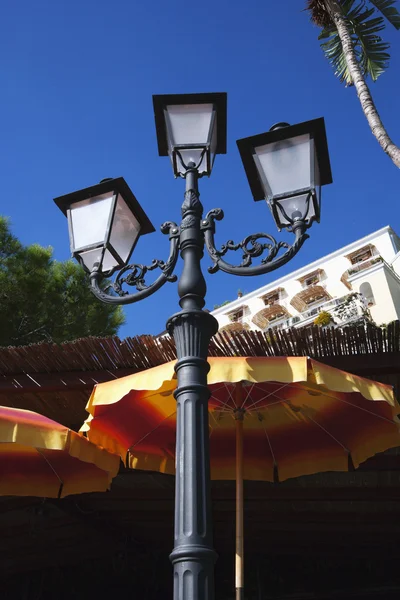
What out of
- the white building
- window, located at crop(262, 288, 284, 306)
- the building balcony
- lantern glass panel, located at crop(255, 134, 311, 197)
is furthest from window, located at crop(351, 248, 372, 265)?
lantern glass panel, located at crop(255, 134, 311, 197)

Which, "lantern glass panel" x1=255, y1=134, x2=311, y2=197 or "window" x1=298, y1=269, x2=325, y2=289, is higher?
"window" x1=298, y1=269, x2=325, y2=289

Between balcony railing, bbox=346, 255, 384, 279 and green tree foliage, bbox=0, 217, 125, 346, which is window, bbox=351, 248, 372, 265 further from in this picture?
green tree foliage, bbox=0, 217, 125, 346

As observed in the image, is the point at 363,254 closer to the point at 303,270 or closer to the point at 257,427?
the point at 303,270

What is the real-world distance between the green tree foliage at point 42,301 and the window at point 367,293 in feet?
84.6

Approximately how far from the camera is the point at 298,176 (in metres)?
3.75

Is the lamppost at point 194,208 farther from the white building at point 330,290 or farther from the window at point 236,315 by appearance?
the window at point 236,315

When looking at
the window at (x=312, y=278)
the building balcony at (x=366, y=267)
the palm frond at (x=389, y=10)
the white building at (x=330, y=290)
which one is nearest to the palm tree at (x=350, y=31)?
the palm frond at (x=389, y=10)

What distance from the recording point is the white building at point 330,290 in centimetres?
3981

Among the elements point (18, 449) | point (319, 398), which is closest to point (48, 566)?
point (18, 449)

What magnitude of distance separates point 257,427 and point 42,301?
38.9 feet

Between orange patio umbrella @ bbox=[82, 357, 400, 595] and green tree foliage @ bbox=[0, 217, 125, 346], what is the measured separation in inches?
414

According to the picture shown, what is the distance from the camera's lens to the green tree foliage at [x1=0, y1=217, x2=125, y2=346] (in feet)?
49.9

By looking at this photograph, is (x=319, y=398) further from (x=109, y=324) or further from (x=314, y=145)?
(x=109, y=324)

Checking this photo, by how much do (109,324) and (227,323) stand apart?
38037mm
